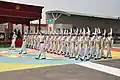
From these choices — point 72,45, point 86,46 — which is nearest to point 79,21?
point 72,45

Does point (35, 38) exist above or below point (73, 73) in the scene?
above

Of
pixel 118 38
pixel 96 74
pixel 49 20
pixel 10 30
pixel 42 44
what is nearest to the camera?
pixel 96 74

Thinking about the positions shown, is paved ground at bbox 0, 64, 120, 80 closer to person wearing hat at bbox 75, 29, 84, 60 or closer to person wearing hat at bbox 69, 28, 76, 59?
person wearing hat at bbox 75, 29, 84, 60

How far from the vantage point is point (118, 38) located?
121ft

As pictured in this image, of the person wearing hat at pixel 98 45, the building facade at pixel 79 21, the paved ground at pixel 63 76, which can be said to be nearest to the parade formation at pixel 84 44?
the person wearing hat at pixel 98 45

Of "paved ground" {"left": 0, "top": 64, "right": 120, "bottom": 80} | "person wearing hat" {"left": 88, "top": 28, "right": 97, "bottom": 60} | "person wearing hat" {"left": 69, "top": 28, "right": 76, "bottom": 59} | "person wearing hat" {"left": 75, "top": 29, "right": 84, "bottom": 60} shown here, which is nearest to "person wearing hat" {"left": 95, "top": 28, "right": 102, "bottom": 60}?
"person wearing hat" {"left": 88, "top": 28, "right": 97, "bottom": 60}

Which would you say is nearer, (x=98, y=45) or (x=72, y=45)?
(x=98, y=45)

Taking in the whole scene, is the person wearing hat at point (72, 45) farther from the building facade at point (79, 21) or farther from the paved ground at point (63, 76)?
the building facade at point (79, 21)

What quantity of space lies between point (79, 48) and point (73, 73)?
4675 millimetres

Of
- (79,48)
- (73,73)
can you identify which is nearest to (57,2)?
(79,48)

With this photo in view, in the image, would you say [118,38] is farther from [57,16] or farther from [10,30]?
[10,30]

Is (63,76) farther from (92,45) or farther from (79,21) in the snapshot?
(79,21)

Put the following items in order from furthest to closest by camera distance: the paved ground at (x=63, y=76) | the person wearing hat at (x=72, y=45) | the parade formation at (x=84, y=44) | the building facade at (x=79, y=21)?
1. the building facade at (x=79, y=21)
2. the person wearing hat at (x=72, y=45)
3. the parade formation at (x=84, y=44)
4. the paved ground at (x=63, y=76)

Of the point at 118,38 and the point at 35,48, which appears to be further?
the point at 118,38
